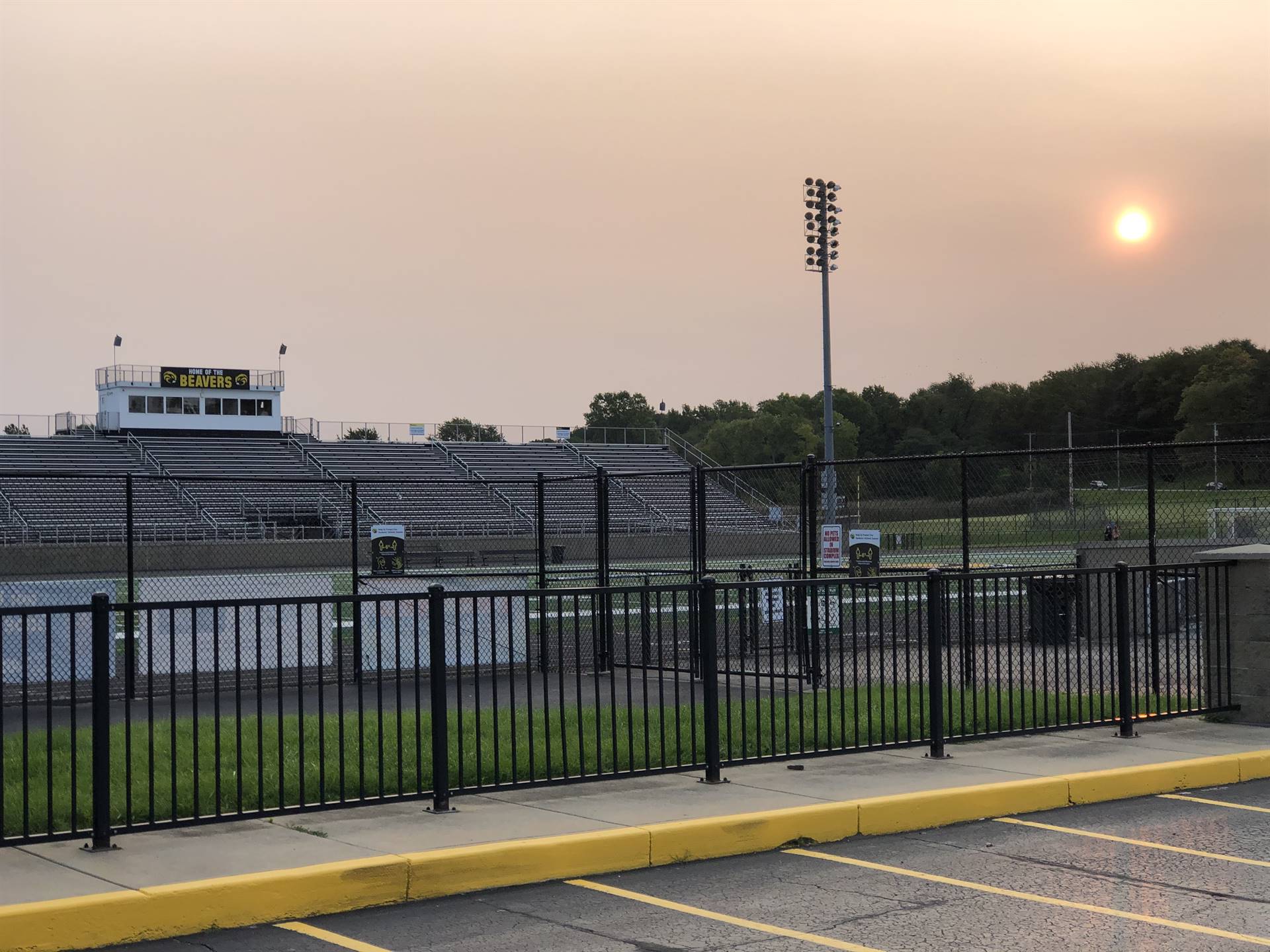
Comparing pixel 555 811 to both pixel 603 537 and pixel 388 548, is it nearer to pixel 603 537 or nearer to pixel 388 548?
pixel 603 537

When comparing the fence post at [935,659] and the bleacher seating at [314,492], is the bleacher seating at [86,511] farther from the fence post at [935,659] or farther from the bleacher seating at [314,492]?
the fence post at [935,659]

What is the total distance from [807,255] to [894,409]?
83542 mm

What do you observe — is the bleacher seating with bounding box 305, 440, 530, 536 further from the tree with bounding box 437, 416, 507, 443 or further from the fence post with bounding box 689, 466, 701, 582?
the fence post with bounding box 689, 466, 701, 582

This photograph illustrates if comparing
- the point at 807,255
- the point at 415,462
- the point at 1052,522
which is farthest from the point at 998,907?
the point at 415,462

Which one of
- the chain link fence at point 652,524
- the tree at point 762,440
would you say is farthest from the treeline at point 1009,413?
the chain link fence at point 652,524

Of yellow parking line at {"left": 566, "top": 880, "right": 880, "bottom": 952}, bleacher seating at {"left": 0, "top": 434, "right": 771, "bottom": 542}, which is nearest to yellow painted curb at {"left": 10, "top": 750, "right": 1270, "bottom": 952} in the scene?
yellow parking line at {"left": 566, "top": 880, "right": 880, "bottom": 952}

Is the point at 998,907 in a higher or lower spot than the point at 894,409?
lower

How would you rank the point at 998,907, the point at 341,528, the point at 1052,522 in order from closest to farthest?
the point at 998,907
the point at 1052,522
the point at 341,528

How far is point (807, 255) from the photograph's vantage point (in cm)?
4281

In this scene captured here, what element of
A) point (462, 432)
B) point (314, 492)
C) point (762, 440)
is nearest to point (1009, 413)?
point (762, 440)

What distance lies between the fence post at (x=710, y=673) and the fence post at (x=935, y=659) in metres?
1.60

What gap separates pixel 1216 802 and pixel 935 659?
2016 millimetres

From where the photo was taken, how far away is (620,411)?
133125 millimetres

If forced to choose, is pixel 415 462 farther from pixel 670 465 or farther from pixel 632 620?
pixel 632 620
